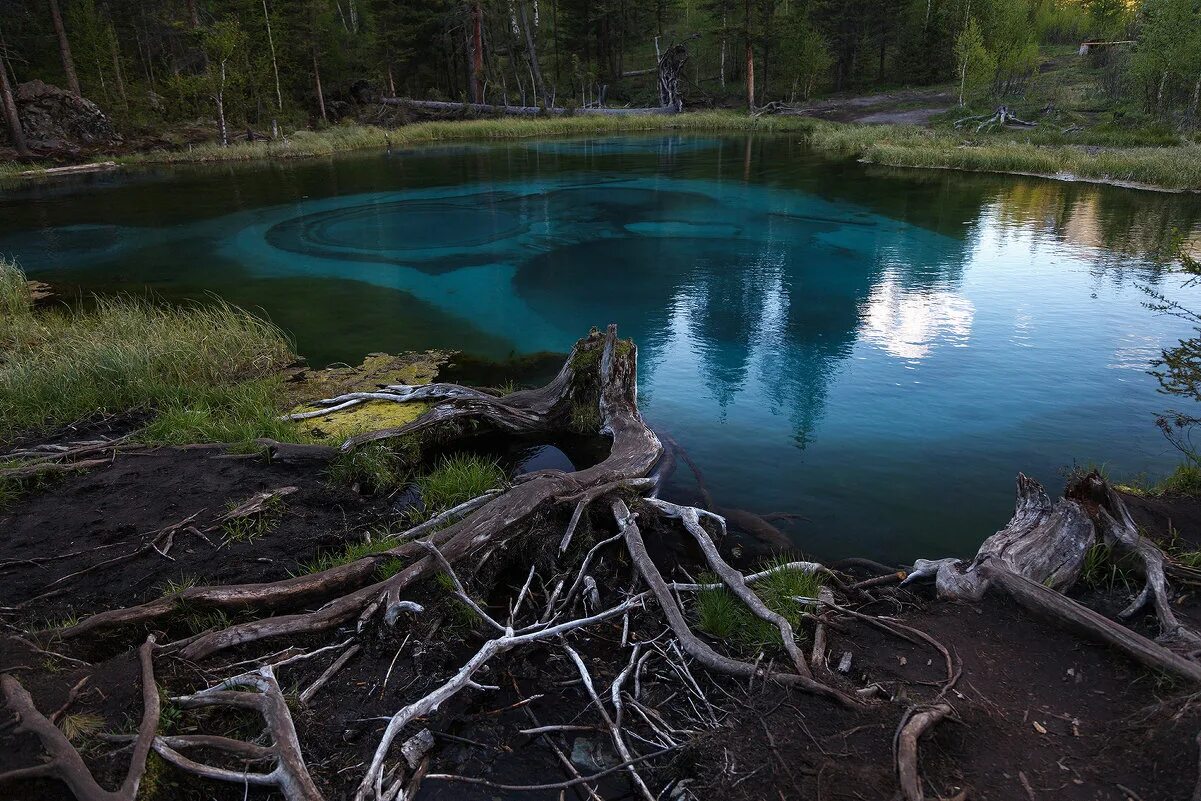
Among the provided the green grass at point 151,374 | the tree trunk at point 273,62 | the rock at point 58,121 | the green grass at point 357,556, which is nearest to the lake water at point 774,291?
the green grass at point 151,374

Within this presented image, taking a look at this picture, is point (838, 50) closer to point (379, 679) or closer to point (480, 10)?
point (480, 10)

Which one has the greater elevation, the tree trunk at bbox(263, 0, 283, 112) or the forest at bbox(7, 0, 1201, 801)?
the tree trunk at bbox(263, 0, 283, 112)

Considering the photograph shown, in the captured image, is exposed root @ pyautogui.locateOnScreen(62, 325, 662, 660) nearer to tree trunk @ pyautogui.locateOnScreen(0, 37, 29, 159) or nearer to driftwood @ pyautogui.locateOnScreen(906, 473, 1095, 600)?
driftwood @ pyautogui.locateOnScreen(906, 473, 1095, 600)

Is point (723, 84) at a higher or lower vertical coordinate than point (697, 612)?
higher

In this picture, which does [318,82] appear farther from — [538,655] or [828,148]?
[538,655]

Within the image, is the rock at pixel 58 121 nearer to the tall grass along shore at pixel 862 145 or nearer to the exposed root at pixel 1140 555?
the tall grass along shore at pixel 862 145

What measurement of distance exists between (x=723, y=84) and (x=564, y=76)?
511 inches

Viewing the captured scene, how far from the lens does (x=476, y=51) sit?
49656 millimetres

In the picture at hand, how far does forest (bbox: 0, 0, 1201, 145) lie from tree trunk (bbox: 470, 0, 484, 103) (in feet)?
0.53

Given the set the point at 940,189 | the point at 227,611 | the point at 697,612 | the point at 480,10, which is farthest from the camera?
the point at 480,10

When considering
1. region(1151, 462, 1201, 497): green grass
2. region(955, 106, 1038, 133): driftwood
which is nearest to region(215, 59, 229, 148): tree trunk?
region(955, 106, 1038, 133): driftwood

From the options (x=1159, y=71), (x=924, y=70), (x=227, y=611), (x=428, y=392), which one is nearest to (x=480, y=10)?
(x=924, y=70)

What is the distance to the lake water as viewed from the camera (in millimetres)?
7445

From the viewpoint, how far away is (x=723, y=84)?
2275 inches
